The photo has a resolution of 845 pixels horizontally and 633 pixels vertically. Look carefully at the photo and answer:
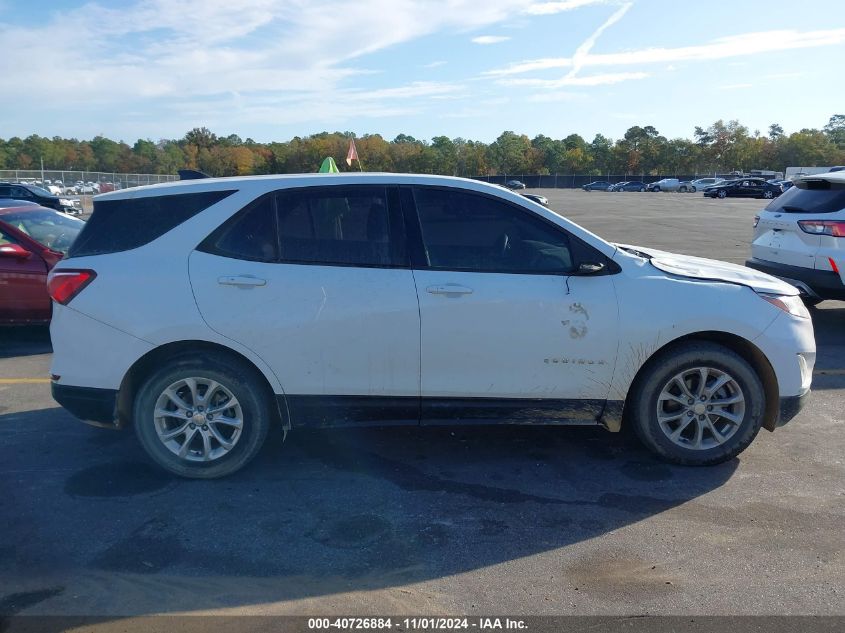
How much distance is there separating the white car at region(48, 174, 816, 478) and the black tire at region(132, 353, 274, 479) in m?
0.01

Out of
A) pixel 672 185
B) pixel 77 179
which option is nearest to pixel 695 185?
pixel 672 185

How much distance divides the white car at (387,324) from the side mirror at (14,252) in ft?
13.2

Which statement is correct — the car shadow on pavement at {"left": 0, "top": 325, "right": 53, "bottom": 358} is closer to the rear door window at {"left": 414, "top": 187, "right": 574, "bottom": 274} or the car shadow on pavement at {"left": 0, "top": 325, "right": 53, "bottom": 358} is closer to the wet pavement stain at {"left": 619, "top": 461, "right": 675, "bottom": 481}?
the rear door window at {"left": 414, "top": 187, "right": 574, "bottom": 274}

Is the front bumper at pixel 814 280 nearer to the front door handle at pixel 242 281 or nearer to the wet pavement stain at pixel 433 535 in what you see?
the wet pavement stain at pixel 433 535

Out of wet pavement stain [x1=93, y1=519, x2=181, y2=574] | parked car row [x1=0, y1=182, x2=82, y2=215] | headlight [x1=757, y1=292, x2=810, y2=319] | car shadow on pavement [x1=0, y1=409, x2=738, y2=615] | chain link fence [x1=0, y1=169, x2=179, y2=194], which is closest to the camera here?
car shadow on pavement [x1=0, y1=409, x2=738, y2=615]

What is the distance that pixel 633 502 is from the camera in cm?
405

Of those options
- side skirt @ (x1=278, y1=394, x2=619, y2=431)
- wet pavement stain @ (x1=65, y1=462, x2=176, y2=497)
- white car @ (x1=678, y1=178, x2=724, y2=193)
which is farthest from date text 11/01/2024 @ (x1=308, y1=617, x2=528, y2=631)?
white car @ (x1=678, y1=178, x2=724, y2=193)

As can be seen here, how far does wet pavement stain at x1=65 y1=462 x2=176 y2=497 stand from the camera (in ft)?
13.8

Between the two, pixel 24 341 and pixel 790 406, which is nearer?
pixel 790 406

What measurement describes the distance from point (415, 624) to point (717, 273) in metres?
3.00

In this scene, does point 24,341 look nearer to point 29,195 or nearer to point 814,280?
point 814,280

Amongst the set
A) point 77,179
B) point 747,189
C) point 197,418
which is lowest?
point 197,418

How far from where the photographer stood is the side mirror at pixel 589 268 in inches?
167

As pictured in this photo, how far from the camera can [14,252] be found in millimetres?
7727
